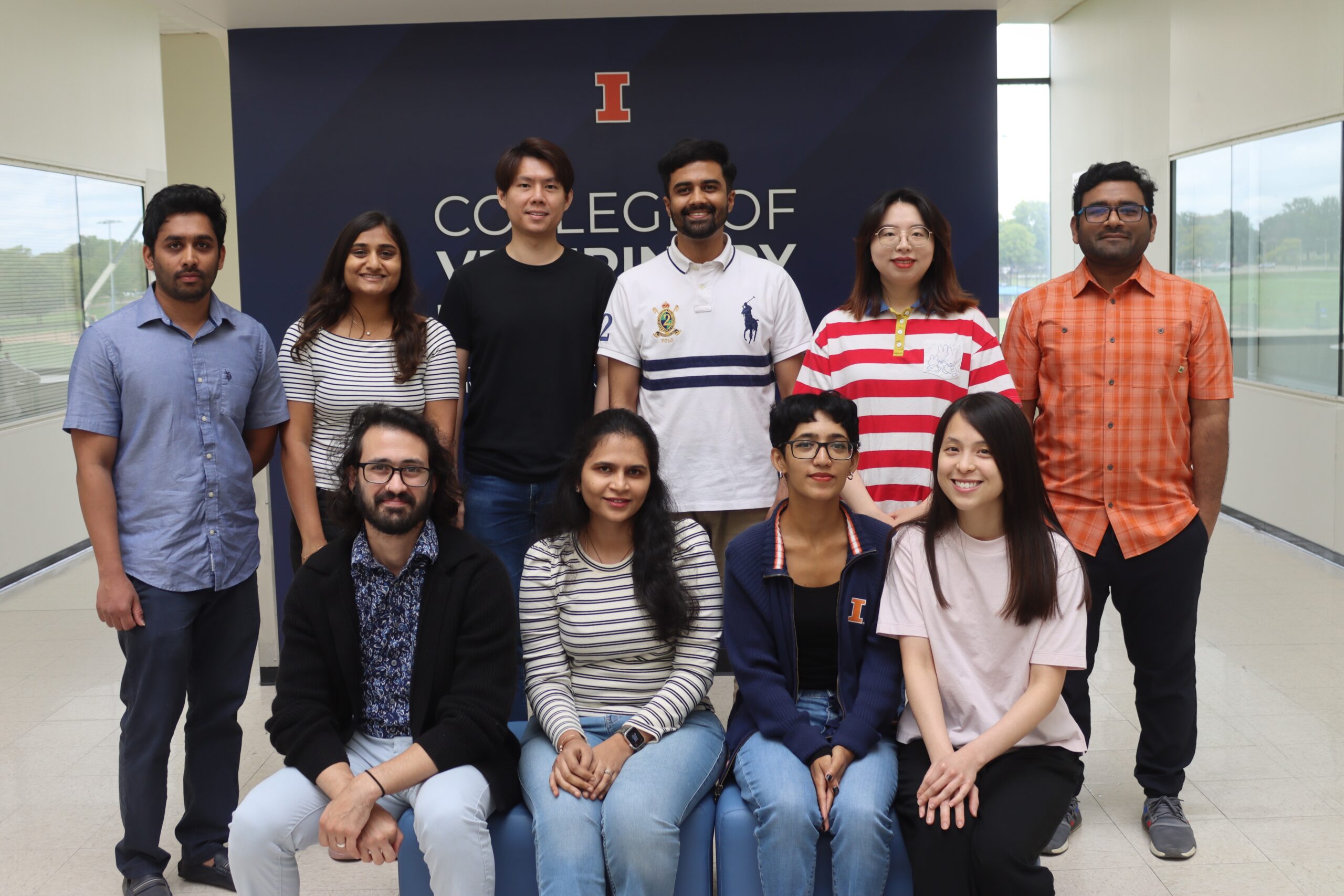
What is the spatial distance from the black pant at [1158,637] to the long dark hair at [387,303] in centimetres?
181

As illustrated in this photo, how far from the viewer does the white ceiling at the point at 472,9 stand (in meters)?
4.07

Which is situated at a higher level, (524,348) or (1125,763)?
(524,348)

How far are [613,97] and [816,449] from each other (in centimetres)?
242

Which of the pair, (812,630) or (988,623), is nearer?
(988,623)

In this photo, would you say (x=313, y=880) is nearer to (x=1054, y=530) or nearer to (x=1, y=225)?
(x=1054, y=530)

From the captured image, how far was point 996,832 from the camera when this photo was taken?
2.14m

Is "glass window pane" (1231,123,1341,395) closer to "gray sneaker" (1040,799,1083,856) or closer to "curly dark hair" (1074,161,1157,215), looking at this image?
"curly dark hair" (1074,161,1157,215)

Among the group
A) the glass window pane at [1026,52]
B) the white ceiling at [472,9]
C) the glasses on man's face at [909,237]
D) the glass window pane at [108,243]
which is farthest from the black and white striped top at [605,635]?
the glass window pane at [1026,52]

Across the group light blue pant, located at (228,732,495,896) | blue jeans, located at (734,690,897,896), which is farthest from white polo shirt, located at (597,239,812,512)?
light blue pant, located at (228,732,495,896)

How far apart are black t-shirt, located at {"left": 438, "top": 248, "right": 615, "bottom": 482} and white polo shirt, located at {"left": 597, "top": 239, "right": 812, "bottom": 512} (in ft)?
0.53

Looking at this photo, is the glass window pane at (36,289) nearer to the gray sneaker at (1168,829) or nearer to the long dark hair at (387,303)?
the long dark hair at (387,303)

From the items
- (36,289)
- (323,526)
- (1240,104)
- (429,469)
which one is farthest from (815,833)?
(1240,104)

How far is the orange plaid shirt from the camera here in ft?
9.41

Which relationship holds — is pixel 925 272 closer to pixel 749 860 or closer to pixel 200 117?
pixel 749 860
